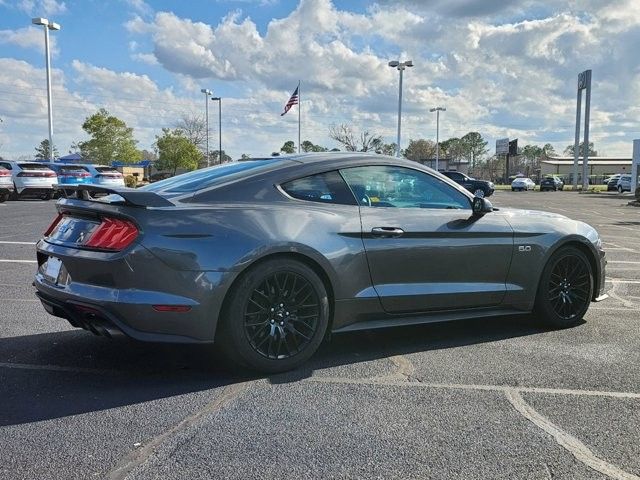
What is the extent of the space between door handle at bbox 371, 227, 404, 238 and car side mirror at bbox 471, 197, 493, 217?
78 cm

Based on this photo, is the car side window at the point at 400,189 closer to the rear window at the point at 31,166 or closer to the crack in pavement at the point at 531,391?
the crack in pavement at the point at 531,391

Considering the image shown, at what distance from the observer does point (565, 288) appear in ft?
18.0

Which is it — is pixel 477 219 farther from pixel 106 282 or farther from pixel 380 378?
pixel 106 282

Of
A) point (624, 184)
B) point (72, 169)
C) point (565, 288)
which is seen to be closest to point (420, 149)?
point (624, 184)

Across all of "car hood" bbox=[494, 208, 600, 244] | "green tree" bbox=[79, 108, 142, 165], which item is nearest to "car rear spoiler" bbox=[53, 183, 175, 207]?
"car hood" bbox=[494, 208, 600, 244]

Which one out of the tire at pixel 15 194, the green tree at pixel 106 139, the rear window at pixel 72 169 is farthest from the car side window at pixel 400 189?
the green tree at pixel 106 139

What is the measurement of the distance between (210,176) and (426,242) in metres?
1.71

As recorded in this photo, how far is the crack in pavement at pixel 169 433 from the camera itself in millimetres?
2801

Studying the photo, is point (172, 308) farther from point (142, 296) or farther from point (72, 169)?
point (72, 169)

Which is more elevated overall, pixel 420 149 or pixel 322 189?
pixel 420 149

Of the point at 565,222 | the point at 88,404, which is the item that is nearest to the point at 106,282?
the point at 88,404

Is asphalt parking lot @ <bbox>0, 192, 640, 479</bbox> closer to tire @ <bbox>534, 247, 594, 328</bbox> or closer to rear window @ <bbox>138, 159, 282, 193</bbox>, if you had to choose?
tire @ <bbox>534, 247, 594, 328</bbox>

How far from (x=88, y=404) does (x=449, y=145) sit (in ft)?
389

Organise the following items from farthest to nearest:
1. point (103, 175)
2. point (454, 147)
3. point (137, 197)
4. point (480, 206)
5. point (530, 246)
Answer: point (454, 147) → point (103, 175) → point (530, 246) → point (480, 206) → point (137, 197)
